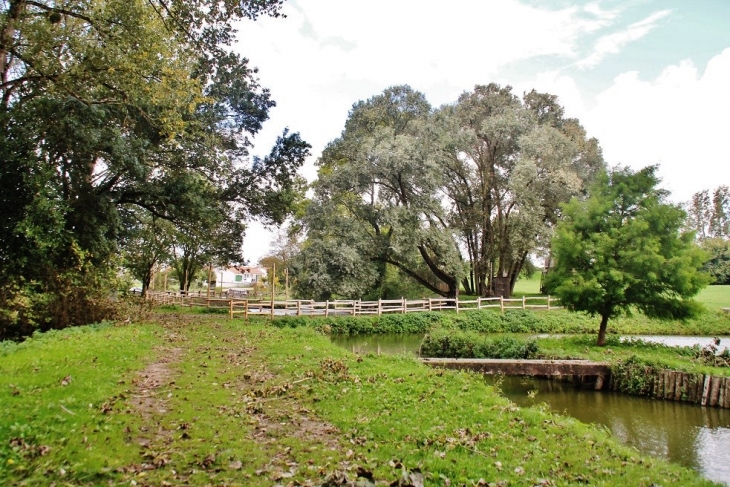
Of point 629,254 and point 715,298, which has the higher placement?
point 629,254

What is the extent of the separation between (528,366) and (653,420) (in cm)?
419

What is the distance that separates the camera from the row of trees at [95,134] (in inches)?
492

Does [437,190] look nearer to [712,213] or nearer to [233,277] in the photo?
[712,213]

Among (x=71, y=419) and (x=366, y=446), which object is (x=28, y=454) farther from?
(x=366, y=446)

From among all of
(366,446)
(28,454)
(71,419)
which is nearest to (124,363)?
(71,419)

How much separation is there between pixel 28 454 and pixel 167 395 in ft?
10.9

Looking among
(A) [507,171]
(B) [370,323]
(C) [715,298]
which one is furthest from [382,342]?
(C) [715,298]

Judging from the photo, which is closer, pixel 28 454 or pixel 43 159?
pixel 28 454

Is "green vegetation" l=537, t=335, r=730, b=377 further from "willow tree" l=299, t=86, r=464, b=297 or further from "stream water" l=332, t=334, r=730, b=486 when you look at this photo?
"willow tree" l=299, t=86, r=464, b=297

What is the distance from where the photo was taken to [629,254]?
661 inches

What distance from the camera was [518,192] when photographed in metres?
32.1

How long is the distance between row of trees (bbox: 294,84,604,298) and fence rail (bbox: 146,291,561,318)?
1.56 metres

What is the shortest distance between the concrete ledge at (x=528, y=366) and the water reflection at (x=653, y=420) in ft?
1.14

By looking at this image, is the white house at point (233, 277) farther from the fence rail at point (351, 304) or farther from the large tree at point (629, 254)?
the large tree at point (629, 254)
